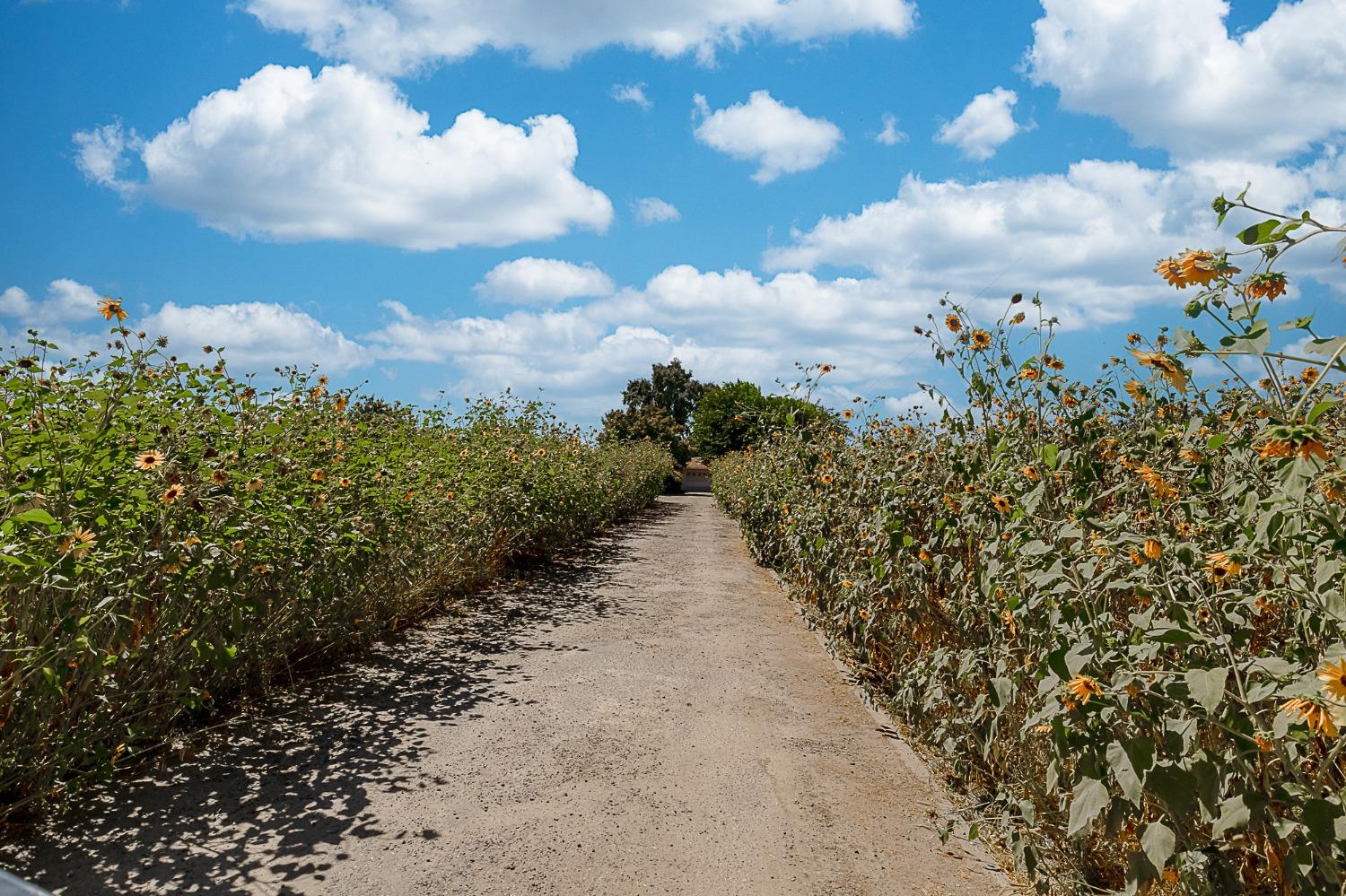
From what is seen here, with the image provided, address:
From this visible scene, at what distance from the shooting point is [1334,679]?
1521 millimetres

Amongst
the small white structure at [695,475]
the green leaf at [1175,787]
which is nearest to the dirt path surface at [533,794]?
the green leaf at [1175,787]

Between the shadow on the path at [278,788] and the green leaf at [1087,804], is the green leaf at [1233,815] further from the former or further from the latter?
the shadow on the path at [278,788]

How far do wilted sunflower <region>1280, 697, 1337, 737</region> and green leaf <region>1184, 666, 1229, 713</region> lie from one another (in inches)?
4.8

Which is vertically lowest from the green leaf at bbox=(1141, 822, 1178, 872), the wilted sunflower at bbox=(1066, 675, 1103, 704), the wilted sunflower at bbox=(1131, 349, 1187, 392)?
the green leaf at bbox=(1141, 822, 1178, 872)

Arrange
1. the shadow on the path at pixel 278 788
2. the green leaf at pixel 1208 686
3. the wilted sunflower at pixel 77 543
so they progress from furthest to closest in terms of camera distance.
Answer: the shadow on the path at pixel 278 788 → the wilted sunflower at pixel 77 543 → the green leaf at pixel 1208 686

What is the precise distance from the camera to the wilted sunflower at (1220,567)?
1.96m

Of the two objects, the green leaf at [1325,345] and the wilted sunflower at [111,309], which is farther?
the wilted sunflower at [111,309]

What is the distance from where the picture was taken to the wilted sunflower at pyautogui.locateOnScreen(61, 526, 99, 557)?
2832 millimetres

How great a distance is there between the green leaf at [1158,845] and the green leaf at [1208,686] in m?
0.39

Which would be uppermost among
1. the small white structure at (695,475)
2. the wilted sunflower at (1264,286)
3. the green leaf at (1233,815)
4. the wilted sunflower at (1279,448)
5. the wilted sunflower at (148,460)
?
the wilted sunflower at (1264,286)

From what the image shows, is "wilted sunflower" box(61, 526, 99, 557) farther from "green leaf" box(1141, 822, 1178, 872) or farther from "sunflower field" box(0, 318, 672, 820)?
"green leaf" box(1141, 822, 1178, 872)

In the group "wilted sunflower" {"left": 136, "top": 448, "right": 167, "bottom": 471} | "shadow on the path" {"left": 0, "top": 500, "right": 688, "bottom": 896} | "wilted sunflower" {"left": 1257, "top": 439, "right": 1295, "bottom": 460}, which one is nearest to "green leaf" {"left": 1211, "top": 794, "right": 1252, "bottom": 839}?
"wilted sunflower" {"left": 1257, "top": 439, "right": 1295, "bottom": 460}

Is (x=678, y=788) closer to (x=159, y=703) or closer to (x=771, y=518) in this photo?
(x=159, y=703)

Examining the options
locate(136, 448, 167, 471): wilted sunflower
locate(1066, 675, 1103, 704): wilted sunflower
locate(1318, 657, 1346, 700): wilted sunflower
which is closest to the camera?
locate(1318, 657, 1346, 700): wilted sunflower
